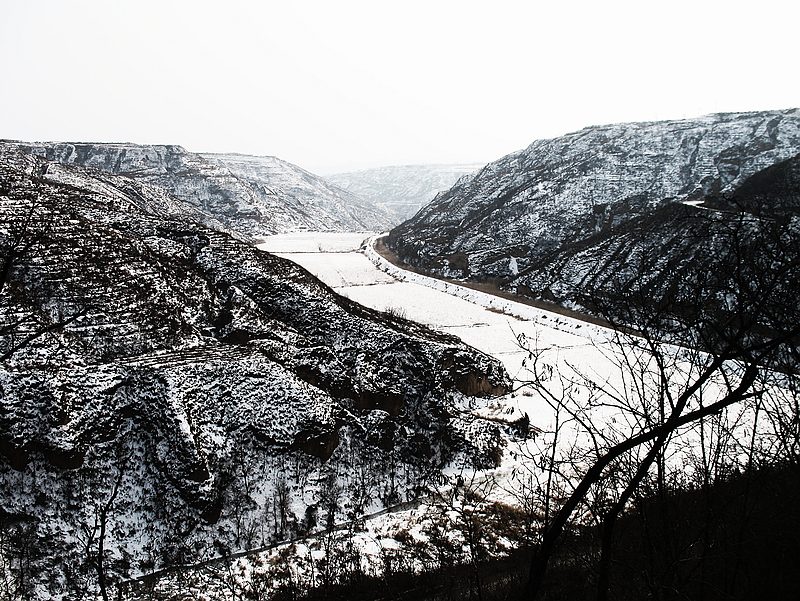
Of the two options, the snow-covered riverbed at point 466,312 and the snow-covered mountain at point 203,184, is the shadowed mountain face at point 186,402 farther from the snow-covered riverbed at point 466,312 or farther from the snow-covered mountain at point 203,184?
the snow-covered mountain at point 203,184

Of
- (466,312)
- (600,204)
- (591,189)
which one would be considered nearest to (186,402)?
(466,312)

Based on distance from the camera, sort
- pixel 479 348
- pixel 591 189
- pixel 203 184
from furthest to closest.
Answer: pixel 203 184 → pixel 591 189 → pixel 479 348

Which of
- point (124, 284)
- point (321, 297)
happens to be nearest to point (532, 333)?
point (321, 297)

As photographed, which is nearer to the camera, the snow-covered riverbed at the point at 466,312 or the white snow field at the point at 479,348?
the white snow field at the point at 479,348

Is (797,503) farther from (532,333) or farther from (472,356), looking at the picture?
(532,333)

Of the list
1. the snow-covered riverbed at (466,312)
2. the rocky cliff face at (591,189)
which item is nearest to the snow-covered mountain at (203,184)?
the snow-covered riverbed at (466,312)

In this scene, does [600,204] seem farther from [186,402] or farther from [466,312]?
[186,402]
